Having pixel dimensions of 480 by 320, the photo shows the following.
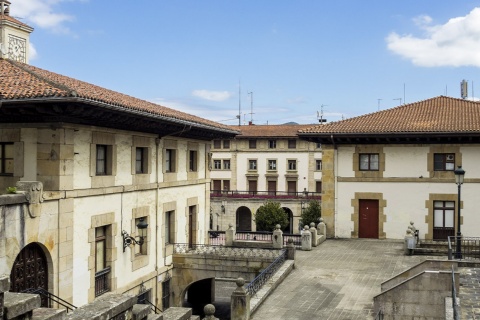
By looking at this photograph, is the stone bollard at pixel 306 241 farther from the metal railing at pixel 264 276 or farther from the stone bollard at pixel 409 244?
the stone bollard at pixel 409 244

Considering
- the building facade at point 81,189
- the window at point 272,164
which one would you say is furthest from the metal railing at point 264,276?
the window at point 272,164

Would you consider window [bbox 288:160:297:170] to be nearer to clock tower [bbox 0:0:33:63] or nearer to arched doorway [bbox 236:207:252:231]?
Result: arched doorway [bbox 236:207:252:231]

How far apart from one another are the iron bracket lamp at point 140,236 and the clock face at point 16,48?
330 inches

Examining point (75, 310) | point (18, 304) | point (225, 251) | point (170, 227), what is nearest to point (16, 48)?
point (170, 227)

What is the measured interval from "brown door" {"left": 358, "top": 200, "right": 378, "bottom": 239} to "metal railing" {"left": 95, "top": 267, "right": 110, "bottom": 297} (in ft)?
53.6

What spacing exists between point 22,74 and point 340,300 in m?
12.7

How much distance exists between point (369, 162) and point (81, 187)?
18058 millimetres

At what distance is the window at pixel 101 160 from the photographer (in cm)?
1878

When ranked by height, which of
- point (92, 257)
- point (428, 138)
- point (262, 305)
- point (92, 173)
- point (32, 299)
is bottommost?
point (262, 305)

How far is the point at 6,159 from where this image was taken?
16.4m

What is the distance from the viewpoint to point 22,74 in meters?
17.5

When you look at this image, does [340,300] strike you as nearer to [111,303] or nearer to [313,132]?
[111,303]

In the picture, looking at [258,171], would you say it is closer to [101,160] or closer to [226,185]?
[226,185]

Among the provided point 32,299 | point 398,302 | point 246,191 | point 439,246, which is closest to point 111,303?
point 32,299
